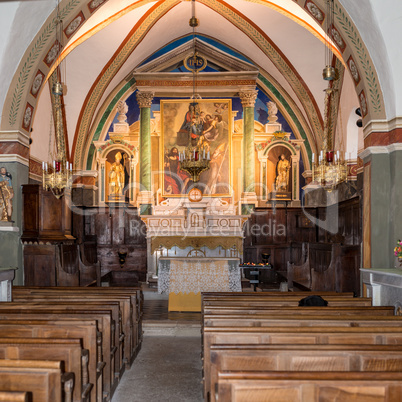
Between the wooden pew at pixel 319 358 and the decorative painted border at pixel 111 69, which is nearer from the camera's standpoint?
the wooden pew at pixel 319 358

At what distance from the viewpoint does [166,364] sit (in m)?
5.44

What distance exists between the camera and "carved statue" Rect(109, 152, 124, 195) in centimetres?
1335

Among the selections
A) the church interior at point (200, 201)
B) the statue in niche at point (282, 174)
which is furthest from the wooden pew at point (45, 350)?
the statue in niche at point (282, 174)

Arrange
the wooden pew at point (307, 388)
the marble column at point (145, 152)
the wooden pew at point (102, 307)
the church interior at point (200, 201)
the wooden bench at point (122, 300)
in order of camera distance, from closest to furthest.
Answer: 1. the wooden pew at point (307, 388)
2. the church interior at point (200, 201)
3. the wooden pew at point (102, 307)
4. the wooden bench at point (122, 300)
5. the marble column at point (145, 152)

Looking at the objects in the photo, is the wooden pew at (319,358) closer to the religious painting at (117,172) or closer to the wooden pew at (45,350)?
the wooden pew at (45,350)

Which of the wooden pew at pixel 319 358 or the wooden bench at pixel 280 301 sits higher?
the wooden pew at pixel 319 358

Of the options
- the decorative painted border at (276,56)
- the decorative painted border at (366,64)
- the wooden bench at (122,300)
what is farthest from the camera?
the decorative painted border at (276,56)

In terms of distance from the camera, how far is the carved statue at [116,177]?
13352 mm

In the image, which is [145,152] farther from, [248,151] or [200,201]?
[248,151]

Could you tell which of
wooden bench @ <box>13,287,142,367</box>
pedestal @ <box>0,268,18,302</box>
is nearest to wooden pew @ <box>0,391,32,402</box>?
wooden bench @ <box>13,287,142,367</box>

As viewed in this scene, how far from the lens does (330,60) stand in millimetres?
10945

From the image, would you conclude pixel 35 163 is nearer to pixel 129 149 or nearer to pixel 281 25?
pixel 129 149

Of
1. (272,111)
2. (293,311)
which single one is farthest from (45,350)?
(272,111)

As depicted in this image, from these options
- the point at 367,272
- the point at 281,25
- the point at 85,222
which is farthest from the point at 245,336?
the point at 85,222
